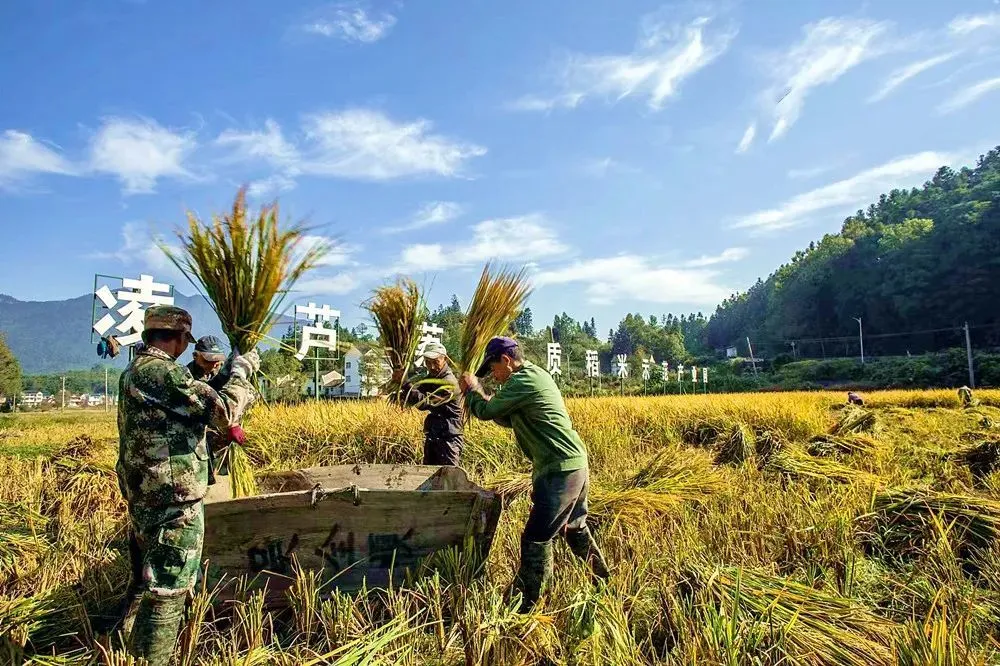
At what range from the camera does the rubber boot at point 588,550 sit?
109 inches

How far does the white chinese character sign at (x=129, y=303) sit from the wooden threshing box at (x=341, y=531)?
2819 millimetres

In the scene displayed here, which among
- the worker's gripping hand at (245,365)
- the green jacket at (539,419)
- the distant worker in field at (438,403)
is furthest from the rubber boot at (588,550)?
the worker's gripping hand at (245,365)

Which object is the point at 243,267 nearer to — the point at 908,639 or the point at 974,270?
the point at 908,639

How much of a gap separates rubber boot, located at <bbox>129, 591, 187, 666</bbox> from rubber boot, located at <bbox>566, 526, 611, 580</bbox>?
1.63 metres

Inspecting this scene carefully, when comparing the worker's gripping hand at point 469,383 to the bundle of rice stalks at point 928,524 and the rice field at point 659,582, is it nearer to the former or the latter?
the rice field at point 659,582

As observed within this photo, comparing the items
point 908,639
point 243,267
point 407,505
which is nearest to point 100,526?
point 243,267

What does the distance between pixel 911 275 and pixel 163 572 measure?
47.9 m

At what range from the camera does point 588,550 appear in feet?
9.12

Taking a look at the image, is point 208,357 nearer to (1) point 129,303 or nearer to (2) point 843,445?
(1) point 129,303

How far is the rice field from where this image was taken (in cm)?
204

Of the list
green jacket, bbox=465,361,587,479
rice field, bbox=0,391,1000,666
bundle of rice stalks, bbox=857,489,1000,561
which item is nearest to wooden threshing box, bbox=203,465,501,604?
rice field, bbox=0,391,1000,666

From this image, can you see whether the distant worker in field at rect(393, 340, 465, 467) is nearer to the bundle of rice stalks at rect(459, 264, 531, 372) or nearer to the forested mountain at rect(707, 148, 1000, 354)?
the bundle of rice stalks at rect(459, 264, 531, 372)

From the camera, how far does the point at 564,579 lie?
2.61 meters

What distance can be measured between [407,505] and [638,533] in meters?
1.44
